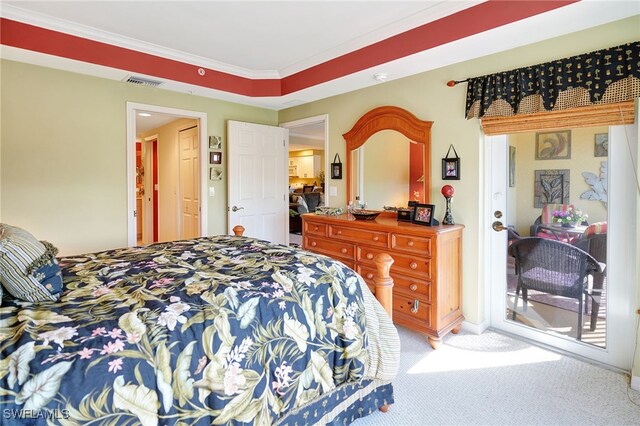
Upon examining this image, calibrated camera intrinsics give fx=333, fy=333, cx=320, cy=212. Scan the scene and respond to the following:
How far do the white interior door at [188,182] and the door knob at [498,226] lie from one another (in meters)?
3.63

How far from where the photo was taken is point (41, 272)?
4.40 feet

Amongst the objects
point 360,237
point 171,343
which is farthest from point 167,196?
point 171,343

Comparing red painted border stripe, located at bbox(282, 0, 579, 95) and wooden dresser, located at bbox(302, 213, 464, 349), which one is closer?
red painted border stripe, located at bbox(282, 0, 579, 95)

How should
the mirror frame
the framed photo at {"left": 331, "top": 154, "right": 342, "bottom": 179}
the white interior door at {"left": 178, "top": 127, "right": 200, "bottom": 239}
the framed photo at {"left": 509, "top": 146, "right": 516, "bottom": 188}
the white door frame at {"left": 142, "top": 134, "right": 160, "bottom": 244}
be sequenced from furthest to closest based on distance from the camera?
the white door frame at {"left": 142, "top": 134, "right": 160, "bottom": 244}, the white interior door at {"left": 178, "top": 127, "right": 200, "bottom": 239}, the framed photo at {"left": 331, "top": 154, "right": 342, "bottom": 179}, the mirror frame, the framed photo at {"left": 509, "top": 146, "right": 516, "bottom": 188}

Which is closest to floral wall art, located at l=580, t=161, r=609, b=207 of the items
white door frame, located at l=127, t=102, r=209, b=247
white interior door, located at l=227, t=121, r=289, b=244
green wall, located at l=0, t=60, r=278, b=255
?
white interior door, located at l=227, t=121, r=289, b=244

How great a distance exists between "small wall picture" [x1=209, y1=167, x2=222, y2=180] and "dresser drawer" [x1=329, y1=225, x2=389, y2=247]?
69.5 inches

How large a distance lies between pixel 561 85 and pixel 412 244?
1540 millimetres

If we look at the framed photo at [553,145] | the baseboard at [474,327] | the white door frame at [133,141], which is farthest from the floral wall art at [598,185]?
the white door frame at [133,141]

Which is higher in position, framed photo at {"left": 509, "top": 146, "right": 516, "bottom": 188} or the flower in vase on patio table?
framed photo at {"left": 509, "top": 146, "right": 516, "bottom": 188}

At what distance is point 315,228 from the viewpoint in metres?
3.56

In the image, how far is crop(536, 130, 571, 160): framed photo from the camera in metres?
2.50

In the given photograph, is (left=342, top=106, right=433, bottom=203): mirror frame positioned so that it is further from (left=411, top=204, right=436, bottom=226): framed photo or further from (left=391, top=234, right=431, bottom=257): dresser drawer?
(left=391, top=234, right=431, bottom=257): dresser drawer

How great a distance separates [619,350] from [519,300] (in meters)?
0.70

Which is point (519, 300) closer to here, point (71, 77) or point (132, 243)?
point (132, 243)
